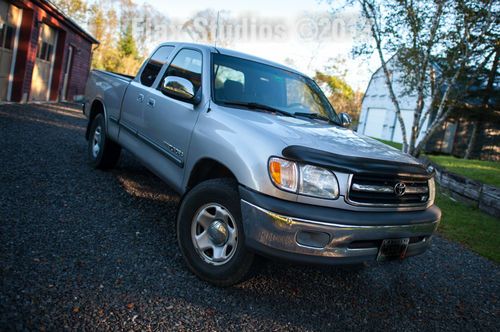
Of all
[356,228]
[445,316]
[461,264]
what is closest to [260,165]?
[356,228]

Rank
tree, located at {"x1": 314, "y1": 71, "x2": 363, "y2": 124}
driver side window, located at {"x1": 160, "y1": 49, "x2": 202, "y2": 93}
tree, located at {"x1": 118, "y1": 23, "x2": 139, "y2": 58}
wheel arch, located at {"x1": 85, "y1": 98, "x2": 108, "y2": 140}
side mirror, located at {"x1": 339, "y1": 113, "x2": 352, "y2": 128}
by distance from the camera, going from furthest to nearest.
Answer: tree, located at {"x1": 314, "y1": 71, "x2": 363, "y2": 124} → tree, located at {"x1": 118, "y1": 23, "x2": 139, "y2": 58} → wheel arch, located at {"x1": 85, "y1": 98, "x2": 108, "y2": 140} → side mirror, located at {"x1": 339, "y1": 113, "x2": 352, "y2": 128} → driver side window, located at {"x1": 160, "y1": 49, "x2": 202, "y2": 93}

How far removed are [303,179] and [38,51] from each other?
47.0 ft

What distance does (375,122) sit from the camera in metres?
30.0

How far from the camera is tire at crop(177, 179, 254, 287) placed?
2.81 meters

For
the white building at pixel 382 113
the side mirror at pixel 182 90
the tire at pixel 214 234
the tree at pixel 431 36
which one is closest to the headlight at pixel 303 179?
the tire at pixel 214 234

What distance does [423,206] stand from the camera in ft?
10.2

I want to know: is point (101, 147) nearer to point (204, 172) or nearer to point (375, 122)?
point (204, 172)

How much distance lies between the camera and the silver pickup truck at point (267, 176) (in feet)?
8.41

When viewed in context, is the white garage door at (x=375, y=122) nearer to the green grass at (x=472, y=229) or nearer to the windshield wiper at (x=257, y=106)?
the green grass at (x=472, y=229)

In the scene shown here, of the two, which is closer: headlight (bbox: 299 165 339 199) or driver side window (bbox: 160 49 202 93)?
headlight (bbox: 299 165 339 199)

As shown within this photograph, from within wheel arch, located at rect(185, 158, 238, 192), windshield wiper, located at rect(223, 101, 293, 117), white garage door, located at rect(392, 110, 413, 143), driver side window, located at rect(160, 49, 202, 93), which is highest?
white garage door, located at rect(392, 110, 413, 143)

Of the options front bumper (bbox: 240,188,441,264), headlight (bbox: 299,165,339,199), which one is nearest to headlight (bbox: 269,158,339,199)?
headlight (bbox: 299,165,339,199)

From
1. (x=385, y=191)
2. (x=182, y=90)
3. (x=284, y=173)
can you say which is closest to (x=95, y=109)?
(x=182, y=90)

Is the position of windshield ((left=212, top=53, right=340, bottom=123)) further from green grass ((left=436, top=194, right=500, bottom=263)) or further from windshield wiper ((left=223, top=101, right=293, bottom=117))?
green grass ((left=436, top=194, right=500, bottom=263))
